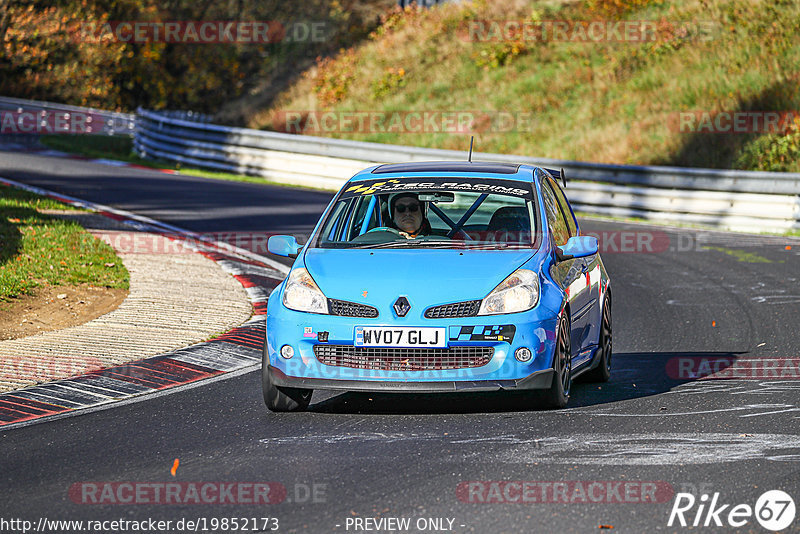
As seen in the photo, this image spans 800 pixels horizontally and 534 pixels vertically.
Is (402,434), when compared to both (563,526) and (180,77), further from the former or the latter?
(180,77)

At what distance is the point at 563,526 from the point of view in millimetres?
5289

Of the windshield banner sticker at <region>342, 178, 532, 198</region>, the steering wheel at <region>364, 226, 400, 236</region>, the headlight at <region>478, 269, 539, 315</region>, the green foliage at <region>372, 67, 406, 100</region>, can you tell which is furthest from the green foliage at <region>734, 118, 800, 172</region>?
the headlight at <region>478, 269, 539, 315</region>

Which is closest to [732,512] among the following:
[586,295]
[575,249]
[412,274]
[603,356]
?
[412,274]

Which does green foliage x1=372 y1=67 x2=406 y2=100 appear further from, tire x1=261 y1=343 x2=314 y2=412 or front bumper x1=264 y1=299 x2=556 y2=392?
front bumper x1=264 y1=299 x2=556 y2=392

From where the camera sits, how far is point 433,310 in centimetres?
737

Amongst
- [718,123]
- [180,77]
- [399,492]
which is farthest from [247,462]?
[180,77]

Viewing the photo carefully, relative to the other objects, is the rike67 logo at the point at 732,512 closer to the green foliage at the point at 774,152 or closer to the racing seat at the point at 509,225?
the racing seat at the point at 509,225

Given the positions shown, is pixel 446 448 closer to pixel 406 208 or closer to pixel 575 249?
pixel 575 249

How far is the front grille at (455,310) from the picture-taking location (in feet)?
24.1

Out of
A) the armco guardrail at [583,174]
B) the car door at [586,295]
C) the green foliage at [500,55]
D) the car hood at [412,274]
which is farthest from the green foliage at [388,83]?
the car hood at [412,274]

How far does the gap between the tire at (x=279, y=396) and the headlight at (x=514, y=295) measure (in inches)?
54.0

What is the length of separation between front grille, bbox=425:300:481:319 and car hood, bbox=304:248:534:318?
32mm

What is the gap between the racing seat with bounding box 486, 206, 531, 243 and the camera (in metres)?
8.42

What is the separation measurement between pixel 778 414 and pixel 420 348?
2.34m
